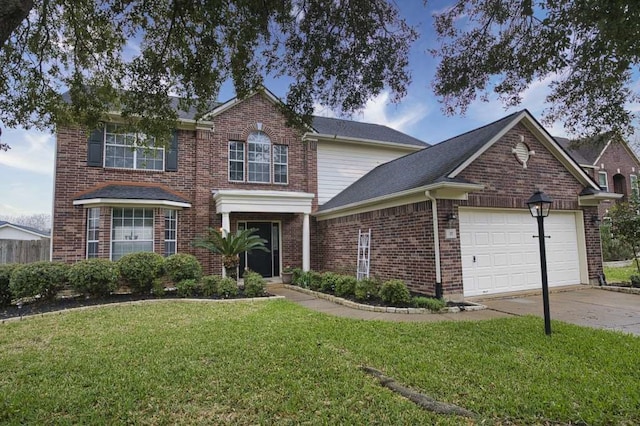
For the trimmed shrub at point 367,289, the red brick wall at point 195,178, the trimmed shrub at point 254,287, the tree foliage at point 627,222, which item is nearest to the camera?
the trimmed shrub at point 367,289

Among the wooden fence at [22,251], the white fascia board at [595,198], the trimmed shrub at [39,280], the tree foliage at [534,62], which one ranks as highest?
the tree foliage at [534,62]

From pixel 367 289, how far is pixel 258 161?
7524 millimetres

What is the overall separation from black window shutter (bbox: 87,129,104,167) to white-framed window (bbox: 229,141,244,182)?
4.31 metres

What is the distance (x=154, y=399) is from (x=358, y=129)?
594 inches

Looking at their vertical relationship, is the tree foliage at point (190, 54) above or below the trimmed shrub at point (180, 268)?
above

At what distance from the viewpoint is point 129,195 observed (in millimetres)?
11328

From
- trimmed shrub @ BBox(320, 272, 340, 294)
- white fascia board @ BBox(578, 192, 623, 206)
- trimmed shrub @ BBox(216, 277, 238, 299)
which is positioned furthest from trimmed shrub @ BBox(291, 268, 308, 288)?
white fascia board @ BBox(578, 192, 623, 206)

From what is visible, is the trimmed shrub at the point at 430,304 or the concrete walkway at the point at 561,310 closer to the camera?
the concrete walkway at the point at 561,310

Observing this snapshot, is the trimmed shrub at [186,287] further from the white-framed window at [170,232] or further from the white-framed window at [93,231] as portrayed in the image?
the white-framed window at [93,231]

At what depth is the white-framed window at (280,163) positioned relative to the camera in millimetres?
14172

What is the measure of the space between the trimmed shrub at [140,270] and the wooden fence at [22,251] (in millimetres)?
4821

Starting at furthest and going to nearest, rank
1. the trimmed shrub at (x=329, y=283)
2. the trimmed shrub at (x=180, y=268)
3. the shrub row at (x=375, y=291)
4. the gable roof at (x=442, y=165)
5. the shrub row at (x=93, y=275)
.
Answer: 1. the trimmed shrub at (x=329, y=283)
2. the trimmed shrub at (x=180, y=268)
3. the gable roof at (x=442, y=165)
4. the shrub row at (x=93, y=275)
5. the shrub row at (x=375, y=291)

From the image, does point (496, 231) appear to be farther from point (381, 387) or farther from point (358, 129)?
point (358, 129)

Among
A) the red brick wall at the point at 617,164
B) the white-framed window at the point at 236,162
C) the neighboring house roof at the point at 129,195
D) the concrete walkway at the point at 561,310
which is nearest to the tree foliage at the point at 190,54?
the concrete walkway at the point at 561,310
